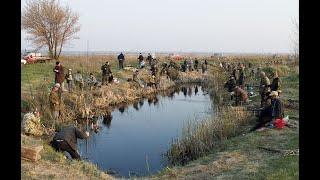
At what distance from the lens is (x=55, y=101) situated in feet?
53.1

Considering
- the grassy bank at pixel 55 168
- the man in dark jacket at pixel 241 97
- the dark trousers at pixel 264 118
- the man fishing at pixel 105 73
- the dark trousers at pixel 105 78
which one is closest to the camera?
the grassy bank at pixel 55 168

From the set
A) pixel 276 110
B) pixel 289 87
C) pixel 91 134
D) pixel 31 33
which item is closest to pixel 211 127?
pixel 276 110

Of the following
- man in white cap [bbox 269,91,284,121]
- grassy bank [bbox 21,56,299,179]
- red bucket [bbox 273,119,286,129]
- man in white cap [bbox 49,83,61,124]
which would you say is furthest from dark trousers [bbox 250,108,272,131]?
man in white cap [bbox 49,83,61,124]

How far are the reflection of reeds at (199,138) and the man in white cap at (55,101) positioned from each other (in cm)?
495

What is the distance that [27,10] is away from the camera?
35.1 metres

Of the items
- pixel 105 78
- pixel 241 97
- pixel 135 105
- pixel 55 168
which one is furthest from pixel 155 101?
pixel 55 168

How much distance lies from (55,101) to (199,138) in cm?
614

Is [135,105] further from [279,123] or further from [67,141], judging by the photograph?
[67,141]

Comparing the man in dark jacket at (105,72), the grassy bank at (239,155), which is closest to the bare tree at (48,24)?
the man in dark jacket at (105,72)

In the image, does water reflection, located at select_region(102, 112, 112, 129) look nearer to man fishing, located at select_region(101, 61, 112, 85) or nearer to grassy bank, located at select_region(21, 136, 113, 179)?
man fishing, located at select_region(101, 61, 112, 85)

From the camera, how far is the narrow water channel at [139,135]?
13438mm

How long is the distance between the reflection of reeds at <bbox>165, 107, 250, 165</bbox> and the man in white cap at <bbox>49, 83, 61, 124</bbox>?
16.2 ft

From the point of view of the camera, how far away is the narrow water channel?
13438 millimetres

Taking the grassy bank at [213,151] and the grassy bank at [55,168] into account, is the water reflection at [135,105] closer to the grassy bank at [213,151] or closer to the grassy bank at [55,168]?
the grassy bank at [213,151]
